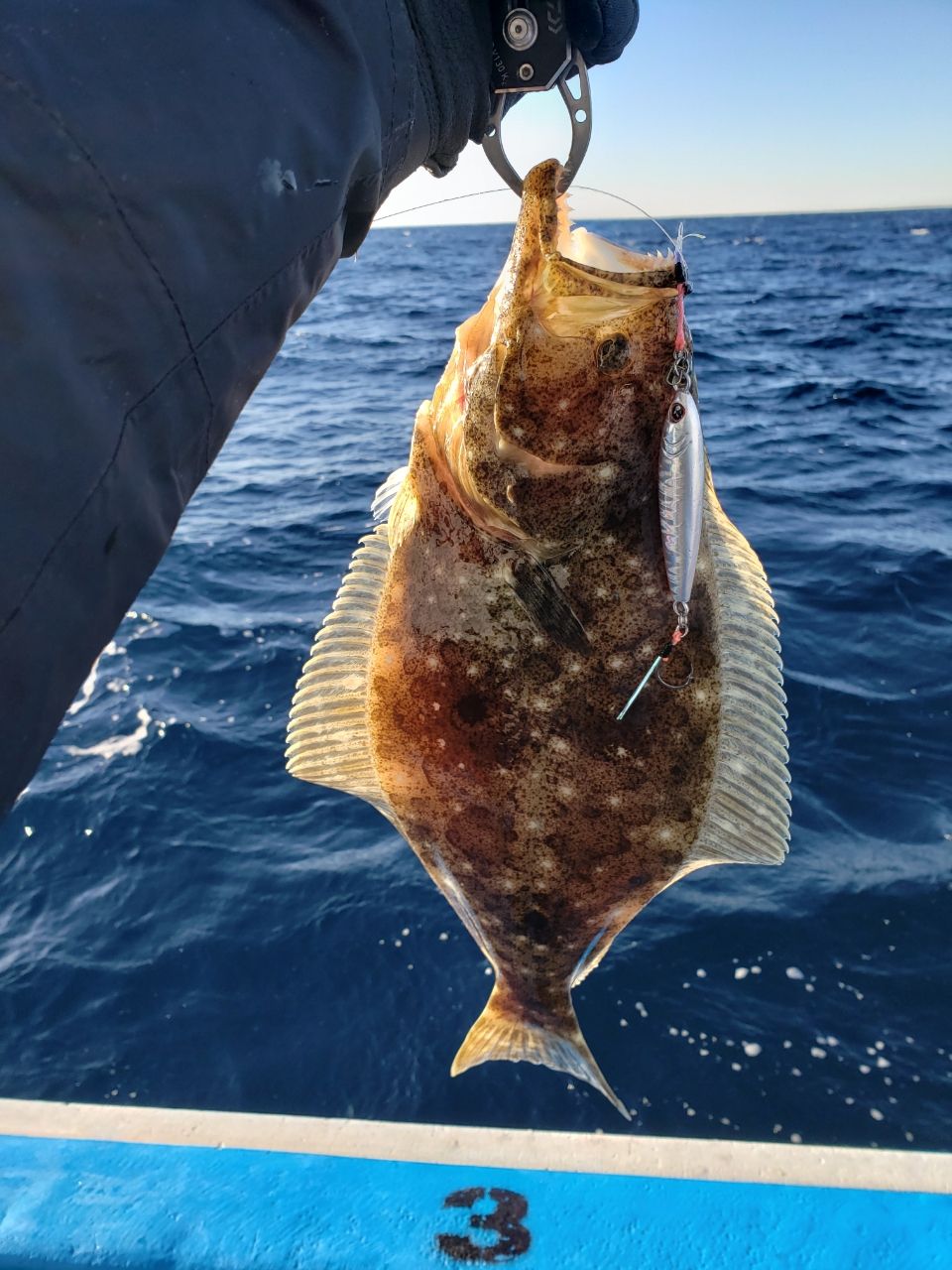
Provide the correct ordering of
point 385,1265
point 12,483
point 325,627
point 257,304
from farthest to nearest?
point 385,1265 < point 325,627 < point 257,304 < point 12,483

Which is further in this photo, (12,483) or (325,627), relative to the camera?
(325,627)

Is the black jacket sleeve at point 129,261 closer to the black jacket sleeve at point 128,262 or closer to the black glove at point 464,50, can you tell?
the black jacket sleeve at point 128,262

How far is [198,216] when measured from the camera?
1061 millimetres

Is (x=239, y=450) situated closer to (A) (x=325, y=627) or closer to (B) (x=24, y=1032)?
(B) (x=24, y=1032)

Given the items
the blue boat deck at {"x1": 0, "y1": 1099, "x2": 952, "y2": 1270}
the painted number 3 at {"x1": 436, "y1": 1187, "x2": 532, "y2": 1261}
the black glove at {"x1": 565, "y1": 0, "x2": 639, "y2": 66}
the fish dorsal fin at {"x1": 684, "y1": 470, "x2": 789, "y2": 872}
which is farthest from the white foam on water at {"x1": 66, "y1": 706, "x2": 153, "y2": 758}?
the black glove at {"x1": 565, "y1": 0, "x2": 639, "y2": 66}

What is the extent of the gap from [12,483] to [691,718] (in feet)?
5.58

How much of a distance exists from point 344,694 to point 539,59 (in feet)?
5.12

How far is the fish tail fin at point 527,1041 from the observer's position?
2.60 metres

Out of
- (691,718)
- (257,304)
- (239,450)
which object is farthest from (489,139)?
(239,450)

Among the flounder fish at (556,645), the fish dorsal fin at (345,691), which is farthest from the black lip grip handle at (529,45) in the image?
the fish dorsal fin at (345,691)

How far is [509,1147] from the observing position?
3.17 meters

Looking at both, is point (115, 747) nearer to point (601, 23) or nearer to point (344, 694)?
point (344, 694)

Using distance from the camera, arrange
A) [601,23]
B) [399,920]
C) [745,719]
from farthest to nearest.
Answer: [399,920] < [745,719] < [601,23]

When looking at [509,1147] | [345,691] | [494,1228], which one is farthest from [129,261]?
[509,1147]
